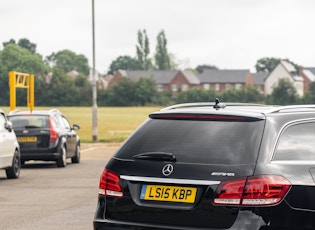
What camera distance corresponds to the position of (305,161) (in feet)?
22.3

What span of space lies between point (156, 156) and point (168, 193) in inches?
12.0

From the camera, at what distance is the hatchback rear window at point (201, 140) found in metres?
6.58

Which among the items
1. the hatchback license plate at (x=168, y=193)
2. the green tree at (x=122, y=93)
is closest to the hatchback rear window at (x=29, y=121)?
the hatchback license plate at (x=168, y=193)

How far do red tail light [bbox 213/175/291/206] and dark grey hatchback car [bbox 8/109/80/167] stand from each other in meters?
17.0

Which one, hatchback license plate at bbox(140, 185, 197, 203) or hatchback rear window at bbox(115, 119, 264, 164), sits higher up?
hatchback rear window at bbox(115, 119, 264, 164)

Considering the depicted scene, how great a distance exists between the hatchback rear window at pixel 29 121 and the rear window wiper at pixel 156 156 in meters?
16.8

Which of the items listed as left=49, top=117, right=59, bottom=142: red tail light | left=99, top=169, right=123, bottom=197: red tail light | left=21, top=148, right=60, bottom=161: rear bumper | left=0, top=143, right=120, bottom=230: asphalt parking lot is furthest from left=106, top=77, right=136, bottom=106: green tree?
left=99, top=169, right=123, bottom=197: red tail light

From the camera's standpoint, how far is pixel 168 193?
6.69 metres

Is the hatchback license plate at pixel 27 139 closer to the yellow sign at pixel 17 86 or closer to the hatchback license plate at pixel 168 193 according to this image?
the yellow sign at pixel 17 86

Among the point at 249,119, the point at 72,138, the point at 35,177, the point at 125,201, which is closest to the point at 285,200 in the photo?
the point at 249,119

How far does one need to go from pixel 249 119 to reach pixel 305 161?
518 mm

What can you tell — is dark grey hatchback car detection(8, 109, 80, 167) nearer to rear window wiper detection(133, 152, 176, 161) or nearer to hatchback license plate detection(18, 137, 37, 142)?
hatchback license plate detection(18, 137, 37, 142)

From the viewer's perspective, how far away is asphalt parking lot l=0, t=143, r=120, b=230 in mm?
11719

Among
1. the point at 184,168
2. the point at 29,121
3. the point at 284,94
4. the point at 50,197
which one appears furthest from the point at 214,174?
the point at 284,94
